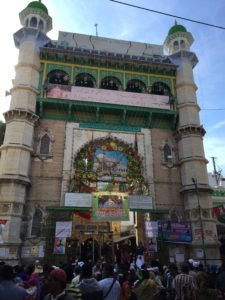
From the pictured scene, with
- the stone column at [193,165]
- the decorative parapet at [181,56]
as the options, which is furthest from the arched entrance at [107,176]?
the decorative parapet at [181,56]

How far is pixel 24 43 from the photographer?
21844mm

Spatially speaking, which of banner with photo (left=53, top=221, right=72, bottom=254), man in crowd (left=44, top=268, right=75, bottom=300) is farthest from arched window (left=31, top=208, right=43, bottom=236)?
man in crowd (left=44, top=268, right=75, bottom=300)

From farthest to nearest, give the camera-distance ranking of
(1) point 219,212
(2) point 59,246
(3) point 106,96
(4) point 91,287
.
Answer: (3) point 106,96, (1) point 219,212, (2) point 59,246, (4) point 91,287

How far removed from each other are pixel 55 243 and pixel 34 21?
61.2 feet

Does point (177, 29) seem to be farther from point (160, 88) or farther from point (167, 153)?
point (167, 153)

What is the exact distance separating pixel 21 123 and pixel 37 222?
7.00 metres

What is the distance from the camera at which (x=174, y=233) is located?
16.8 m

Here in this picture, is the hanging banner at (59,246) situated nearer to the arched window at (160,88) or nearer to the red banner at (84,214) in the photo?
the red banner at (84,214)

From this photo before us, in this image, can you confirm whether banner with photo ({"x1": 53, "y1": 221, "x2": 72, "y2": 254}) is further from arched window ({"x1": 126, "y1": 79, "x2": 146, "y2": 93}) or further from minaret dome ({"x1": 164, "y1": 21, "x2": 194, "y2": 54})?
minaret dome ({"x1": 164, "y1": 21, "x2": 194, "y2": 54})

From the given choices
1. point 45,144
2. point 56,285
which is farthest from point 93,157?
point 56,285

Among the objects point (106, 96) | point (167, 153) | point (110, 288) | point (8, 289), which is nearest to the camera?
point (8, 289)

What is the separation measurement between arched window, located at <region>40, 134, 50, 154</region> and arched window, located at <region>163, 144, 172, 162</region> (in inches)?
358

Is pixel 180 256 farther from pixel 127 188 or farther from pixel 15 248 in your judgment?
pixel 15 248

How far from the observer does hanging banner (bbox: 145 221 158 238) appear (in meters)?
16.9
